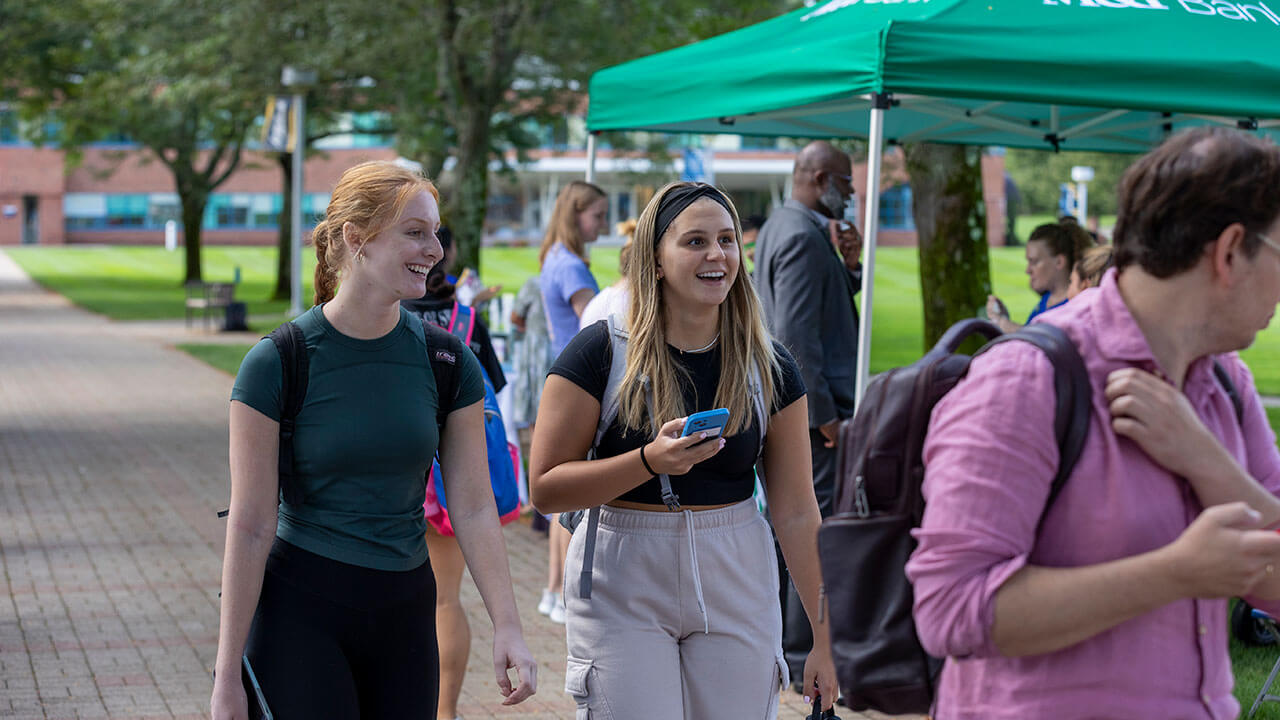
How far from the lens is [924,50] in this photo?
230 inches

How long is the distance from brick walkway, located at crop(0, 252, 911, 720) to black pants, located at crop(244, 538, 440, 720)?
2.66m

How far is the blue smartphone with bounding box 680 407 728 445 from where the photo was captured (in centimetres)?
304

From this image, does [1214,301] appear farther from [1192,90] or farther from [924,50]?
[1192,90]

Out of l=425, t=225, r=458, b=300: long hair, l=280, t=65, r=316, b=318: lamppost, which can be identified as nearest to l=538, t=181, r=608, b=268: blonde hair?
l=425, t=225, r=458, b=300: long hair

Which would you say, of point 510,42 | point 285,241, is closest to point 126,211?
point 285,241

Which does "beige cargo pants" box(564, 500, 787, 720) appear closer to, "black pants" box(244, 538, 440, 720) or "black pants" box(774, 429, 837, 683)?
"black pants" box(244, 538, 440, 720)

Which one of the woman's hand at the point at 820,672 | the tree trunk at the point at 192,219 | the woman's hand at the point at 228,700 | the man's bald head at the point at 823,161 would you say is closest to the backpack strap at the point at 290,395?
the woman's hand at the point at 228,700

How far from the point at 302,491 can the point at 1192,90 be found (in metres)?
4.56

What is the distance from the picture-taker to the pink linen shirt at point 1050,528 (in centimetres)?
188

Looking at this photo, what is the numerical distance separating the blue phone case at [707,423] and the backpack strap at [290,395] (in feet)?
2.75

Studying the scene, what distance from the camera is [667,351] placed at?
11.2 feet

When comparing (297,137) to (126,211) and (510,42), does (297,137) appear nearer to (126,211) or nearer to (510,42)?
(510,42)

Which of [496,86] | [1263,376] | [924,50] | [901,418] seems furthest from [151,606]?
[1263,376]

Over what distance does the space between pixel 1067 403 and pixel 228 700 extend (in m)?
1.92
